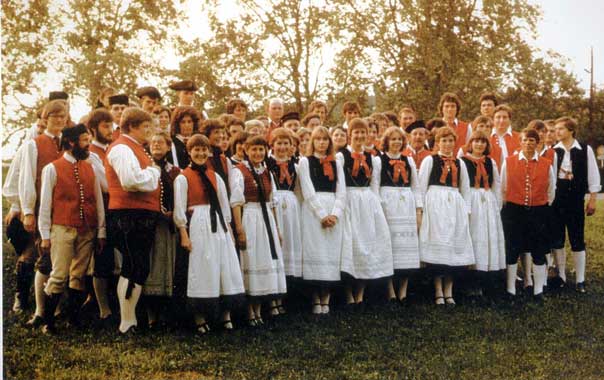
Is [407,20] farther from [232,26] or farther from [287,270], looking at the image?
[287,270]

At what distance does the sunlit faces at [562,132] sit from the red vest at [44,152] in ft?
12.7

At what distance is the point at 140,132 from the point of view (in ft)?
12.2

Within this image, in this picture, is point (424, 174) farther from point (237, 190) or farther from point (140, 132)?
point (140, 132)

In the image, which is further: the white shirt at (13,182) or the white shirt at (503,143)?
the white shirt at (503,143)

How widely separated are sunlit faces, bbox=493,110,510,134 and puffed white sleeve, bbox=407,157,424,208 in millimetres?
1137

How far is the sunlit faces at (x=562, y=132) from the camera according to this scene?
526 centimetres

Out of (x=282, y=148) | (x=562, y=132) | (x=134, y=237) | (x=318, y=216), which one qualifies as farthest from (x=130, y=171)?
(x=562, y=132)

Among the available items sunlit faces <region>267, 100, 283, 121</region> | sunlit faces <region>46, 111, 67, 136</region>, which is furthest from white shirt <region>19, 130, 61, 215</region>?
sunlit faces <region>267, 100, 283, 121</region>

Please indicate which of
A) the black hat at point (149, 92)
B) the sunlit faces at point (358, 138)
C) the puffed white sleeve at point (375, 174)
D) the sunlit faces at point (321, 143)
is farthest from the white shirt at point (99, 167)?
the puffed white sleeve at point (375, 174)

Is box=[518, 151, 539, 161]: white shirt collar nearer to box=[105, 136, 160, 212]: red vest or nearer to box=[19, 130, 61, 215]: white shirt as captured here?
box=[105, 136, 160, 212]: red vest

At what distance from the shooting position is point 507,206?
201 inches

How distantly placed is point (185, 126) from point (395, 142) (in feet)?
5.12

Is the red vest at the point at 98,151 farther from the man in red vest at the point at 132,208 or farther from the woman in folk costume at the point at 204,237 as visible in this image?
the woman in folk costume at the point at 204,237

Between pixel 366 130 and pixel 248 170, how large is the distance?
100cm
